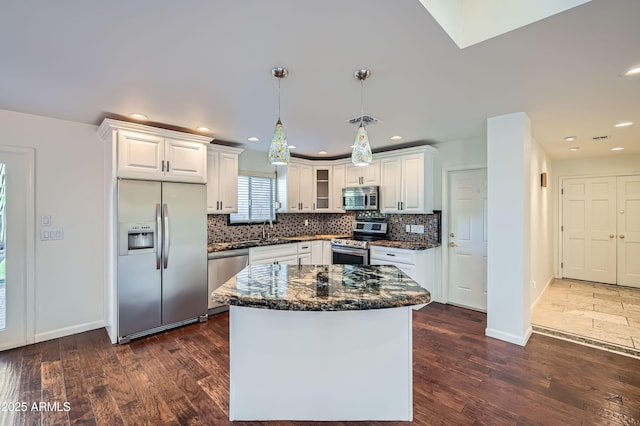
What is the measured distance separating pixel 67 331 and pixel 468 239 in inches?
201

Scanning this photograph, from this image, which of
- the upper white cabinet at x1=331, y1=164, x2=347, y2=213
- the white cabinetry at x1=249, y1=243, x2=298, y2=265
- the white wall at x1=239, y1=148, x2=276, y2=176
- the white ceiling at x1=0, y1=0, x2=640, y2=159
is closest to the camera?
the white ceiling at x1=0, y1=0, x2=640, y2=159

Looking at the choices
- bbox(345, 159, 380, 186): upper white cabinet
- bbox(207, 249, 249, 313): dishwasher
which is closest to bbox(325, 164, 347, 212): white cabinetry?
bbox(345, 159, 380, 186): upper white cabinet

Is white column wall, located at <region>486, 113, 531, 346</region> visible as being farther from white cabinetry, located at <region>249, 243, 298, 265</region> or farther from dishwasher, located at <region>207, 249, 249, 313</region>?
dishwasher, located at <region>207, 249, 249, 313</region>

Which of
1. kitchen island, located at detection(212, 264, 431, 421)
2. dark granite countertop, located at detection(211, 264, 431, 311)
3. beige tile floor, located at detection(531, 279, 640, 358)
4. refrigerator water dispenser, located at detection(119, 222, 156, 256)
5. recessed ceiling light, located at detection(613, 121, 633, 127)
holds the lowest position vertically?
beige tile floor, located at detection(531, 279, 640, 358)

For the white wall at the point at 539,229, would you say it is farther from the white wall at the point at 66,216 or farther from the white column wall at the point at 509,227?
the white wall at the point at 66,216

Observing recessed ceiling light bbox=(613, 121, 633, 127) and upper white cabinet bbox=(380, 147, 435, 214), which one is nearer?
recessed ceiling light bbox=(613, 121, 633, 127)

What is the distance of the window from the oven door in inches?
48.4

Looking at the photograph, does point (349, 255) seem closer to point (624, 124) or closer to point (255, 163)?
point (255, 163)

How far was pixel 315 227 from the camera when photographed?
5.70 m

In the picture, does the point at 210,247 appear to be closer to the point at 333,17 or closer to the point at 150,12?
the point at 150,12

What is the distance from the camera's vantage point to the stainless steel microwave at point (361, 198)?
4662mm

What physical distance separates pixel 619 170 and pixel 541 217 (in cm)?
226

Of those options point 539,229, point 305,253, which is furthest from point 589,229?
point 305,253

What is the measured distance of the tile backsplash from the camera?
173 inches
